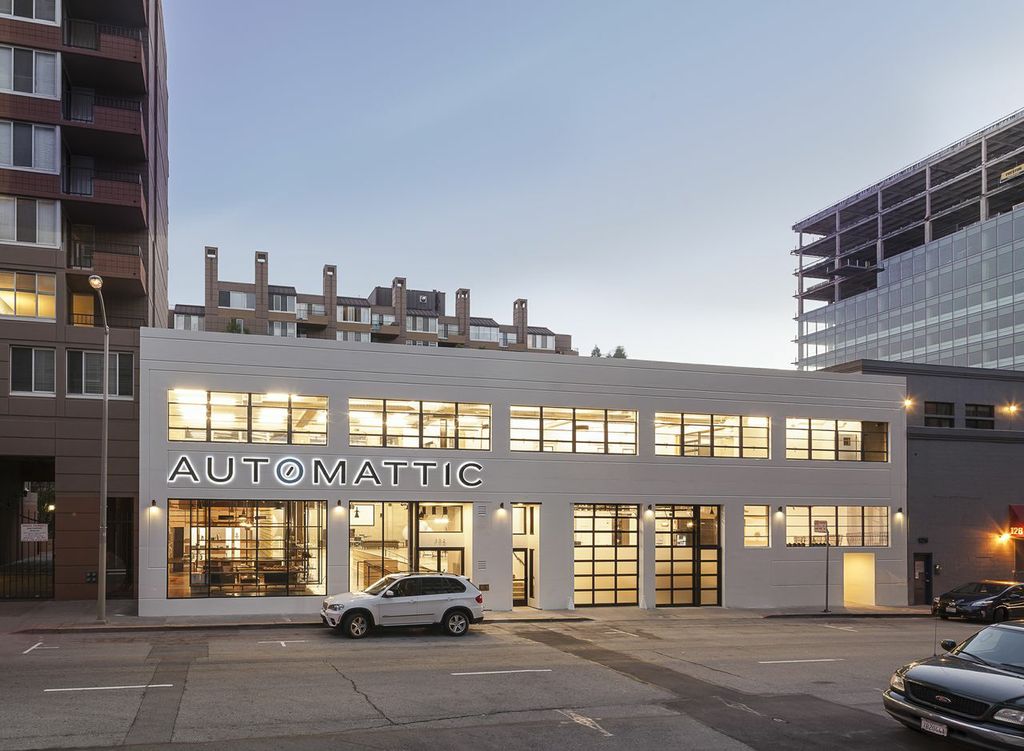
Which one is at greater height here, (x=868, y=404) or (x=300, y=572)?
(x=868, y=404)

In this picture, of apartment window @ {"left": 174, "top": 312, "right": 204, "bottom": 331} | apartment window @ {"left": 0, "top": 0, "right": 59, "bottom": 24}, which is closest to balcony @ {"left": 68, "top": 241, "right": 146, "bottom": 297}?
apartment window @ {"left": 0, "top": 0, "right": 59, "bottom": 24}

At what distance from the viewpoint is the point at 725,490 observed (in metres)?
34.0

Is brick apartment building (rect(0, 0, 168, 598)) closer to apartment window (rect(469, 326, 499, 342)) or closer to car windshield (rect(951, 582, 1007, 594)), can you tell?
car windshield (rect(951, 582, 1007, 594))

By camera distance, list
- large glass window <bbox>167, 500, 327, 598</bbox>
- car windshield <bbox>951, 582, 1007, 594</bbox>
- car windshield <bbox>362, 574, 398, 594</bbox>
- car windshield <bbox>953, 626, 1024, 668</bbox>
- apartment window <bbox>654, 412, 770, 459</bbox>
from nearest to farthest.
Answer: car windshield <bbox>953, 626, 1024, 668</bbox>
car windshield <bbox>362, 574, 398, 594</bbox>
large glass window <bbox>167, 500, 327, 598</bbox>
car windshield <bbox>951, 582, 1007, 594</bbox>
apartment window <bbox>654, 412, 770, 459</bbox>

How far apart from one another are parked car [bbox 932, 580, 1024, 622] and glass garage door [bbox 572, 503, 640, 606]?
36.5ft

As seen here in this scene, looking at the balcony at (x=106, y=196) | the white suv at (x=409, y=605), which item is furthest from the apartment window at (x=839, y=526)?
the balcony at (x=106, y=196)

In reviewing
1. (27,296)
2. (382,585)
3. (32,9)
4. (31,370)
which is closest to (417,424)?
(382,585)

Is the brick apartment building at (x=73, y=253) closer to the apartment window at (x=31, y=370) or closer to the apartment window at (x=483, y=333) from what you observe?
the apartment window at (x=31, y=370)

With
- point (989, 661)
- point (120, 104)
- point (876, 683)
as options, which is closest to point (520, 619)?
point (876, 683)

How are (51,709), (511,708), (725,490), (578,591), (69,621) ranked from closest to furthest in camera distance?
(51,709), (511,708), (69,621), (578,591), (725,490)

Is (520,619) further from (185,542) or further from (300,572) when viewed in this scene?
(185,542)

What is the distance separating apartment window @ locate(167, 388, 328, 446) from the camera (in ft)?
92.2

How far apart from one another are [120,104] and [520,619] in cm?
2822

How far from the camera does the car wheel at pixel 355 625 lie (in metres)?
22.9
